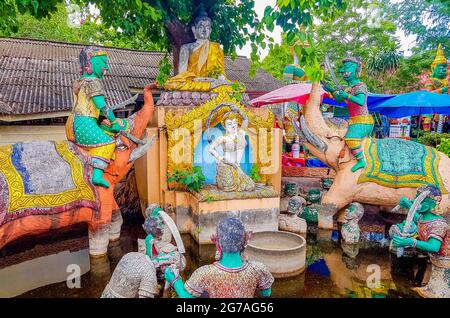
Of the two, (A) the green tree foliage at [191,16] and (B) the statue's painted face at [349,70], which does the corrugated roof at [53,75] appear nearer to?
(A) the green tree foliage at [191,16]

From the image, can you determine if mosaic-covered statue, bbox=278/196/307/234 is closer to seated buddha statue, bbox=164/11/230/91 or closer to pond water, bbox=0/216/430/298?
pond water, bbox=0/216/430/298

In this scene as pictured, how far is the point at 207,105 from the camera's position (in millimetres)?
6992

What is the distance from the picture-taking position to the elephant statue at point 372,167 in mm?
6551

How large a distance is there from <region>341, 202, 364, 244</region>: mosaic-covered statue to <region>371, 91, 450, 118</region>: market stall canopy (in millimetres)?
4974

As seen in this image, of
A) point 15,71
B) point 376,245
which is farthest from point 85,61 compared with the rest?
point 15,71

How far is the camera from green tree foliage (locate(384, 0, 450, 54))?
22719 mm

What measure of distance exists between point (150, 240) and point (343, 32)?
1772 centimetres

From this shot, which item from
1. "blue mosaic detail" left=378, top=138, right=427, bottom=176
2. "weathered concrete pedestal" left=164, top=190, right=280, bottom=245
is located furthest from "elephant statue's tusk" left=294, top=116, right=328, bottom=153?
"weathered concrete pedestal" left=164, top=190, right=280, bottom=245

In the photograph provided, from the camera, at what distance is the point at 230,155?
6758mm

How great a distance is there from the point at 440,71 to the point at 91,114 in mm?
14055

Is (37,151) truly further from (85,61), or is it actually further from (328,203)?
(328,203)

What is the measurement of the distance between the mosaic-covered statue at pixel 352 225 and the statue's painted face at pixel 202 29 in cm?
495

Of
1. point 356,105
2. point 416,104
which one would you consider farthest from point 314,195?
point 416,104
